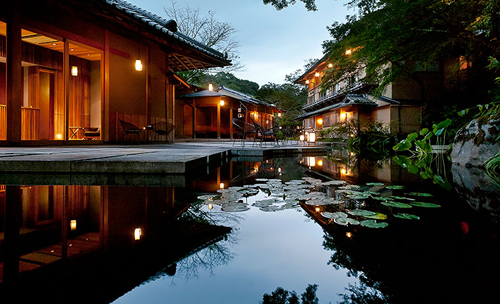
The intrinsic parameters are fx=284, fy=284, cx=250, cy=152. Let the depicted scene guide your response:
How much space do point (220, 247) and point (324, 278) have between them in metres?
0.39

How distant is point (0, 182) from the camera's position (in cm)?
224

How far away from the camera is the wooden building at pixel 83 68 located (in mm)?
4887

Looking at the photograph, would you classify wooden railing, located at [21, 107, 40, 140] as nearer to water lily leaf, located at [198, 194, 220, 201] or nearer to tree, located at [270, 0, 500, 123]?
water lily leaf, located at [198, 194, 220, 201]

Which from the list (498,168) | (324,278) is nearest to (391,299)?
(324,278)

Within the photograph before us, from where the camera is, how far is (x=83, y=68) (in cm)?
838

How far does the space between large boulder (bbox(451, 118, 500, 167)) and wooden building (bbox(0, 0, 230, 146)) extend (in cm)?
586

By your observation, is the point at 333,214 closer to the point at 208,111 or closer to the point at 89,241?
the point at 89,241

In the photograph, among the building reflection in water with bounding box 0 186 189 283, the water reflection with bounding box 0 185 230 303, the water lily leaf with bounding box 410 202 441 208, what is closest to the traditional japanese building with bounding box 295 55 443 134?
the water lily leaf with bounding box 410 202 441 208

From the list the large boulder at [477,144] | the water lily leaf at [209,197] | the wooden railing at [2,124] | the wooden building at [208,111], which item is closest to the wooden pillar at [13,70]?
the wooden railing at [2,124]

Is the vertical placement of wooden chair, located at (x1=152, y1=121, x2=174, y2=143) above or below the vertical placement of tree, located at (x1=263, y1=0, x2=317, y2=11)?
below

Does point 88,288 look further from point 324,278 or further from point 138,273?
point 324,278

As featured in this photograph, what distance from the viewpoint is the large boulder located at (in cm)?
353

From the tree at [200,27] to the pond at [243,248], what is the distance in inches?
688

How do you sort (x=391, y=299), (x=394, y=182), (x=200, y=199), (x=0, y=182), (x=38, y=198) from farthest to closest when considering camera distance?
(x=394, y=182)
(x=0, y=182)
(x=200, y=199)
(x=38, y=198)
(x=391, y=299)
